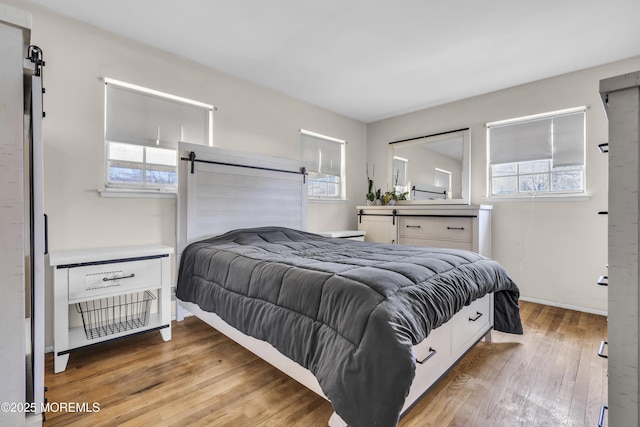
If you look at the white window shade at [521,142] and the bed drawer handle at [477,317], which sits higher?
the white window shade at [521,142]

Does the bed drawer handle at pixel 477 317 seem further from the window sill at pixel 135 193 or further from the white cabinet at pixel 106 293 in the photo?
the window sill at pixel 135 193

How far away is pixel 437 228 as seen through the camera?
3.52m

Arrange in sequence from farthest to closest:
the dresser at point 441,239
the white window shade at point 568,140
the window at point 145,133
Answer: the white window shade at point 568,140 < the window at point 145,133 < the dresser at point 441,239

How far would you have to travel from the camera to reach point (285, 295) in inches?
58.6

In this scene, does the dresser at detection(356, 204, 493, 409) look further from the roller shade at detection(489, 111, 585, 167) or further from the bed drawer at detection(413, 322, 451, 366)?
the roller shade at detection(489, 111, 585, 167)

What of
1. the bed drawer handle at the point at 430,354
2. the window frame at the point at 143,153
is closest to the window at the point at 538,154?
the bed drawer handle at the point at 430,354

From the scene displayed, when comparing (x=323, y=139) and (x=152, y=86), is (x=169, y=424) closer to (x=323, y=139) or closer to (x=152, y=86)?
(x=152, y=86)

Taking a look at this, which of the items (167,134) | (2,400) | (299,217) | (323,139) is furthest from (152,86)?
(2,400)

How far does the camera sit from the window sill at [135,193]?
236 cm

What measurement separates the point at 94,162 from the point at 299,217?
2.00m

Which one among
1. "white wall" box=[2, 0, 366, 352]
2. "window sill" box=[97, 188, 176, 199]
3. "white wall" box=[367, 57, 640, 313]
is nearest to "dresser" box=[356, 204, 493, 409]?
"white wall" box=[367, 57, 640, 313]

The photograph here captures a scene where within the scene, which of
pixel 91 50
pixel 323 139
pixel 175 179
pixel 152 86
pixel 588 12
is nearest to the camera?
pixel 588 12

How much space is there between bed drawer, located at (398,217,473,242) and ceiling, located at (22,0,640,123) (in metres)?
1.53

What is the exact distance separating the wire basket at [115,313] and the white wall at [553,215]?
3.69 meters
